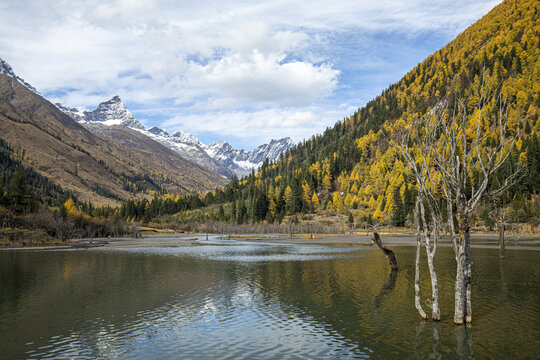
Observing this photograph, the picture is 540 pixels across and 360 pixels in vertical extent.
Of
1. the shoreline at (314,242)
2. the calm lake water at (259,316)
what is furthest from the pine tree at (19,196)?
the calm lake water at (259,316)

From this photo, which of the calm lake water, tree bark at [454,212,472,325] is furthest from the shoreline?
tree bark at [454,212,472,325]

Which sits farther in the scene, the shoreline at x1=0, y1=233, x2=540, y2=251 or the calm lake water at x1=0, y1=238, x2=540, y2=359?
the shoreline at x1=0, y1=233, x2=540, y2=251

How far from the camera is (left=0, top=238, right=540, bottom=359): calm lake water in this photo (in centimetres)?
2139

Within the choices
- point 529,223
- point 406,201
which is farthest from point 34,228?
point 529,223

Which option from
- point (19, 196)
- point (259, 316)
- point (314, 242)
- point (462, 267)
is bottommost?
point (314, 242)

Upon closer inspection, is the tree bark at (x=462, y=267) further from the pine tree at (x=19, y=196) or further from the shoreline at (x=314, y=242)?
the pine tree at (x=19, y=196)

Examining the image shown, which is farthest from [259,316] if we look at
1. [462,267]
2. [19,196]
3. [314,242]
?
[19,196]

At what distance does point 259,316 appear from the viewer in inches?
1154

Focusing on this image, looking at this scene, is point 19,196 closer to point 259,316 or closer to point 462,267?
point 259,316

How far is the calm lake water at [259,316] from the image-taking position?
70.2ft

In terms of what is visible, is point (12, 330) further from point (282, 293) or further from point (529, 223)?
point (529, 223)

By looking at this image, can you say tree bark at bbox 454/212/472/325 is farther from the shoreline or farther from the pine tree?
the pine tree

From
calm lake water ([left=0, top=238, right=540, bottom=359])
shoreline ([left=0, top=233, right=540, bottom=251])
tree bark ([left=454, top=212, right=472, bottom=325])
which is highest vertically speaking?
tree bark ([left=454, top=212, right=472, bottom=325])

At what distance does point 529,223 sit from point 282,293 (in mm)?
124983
